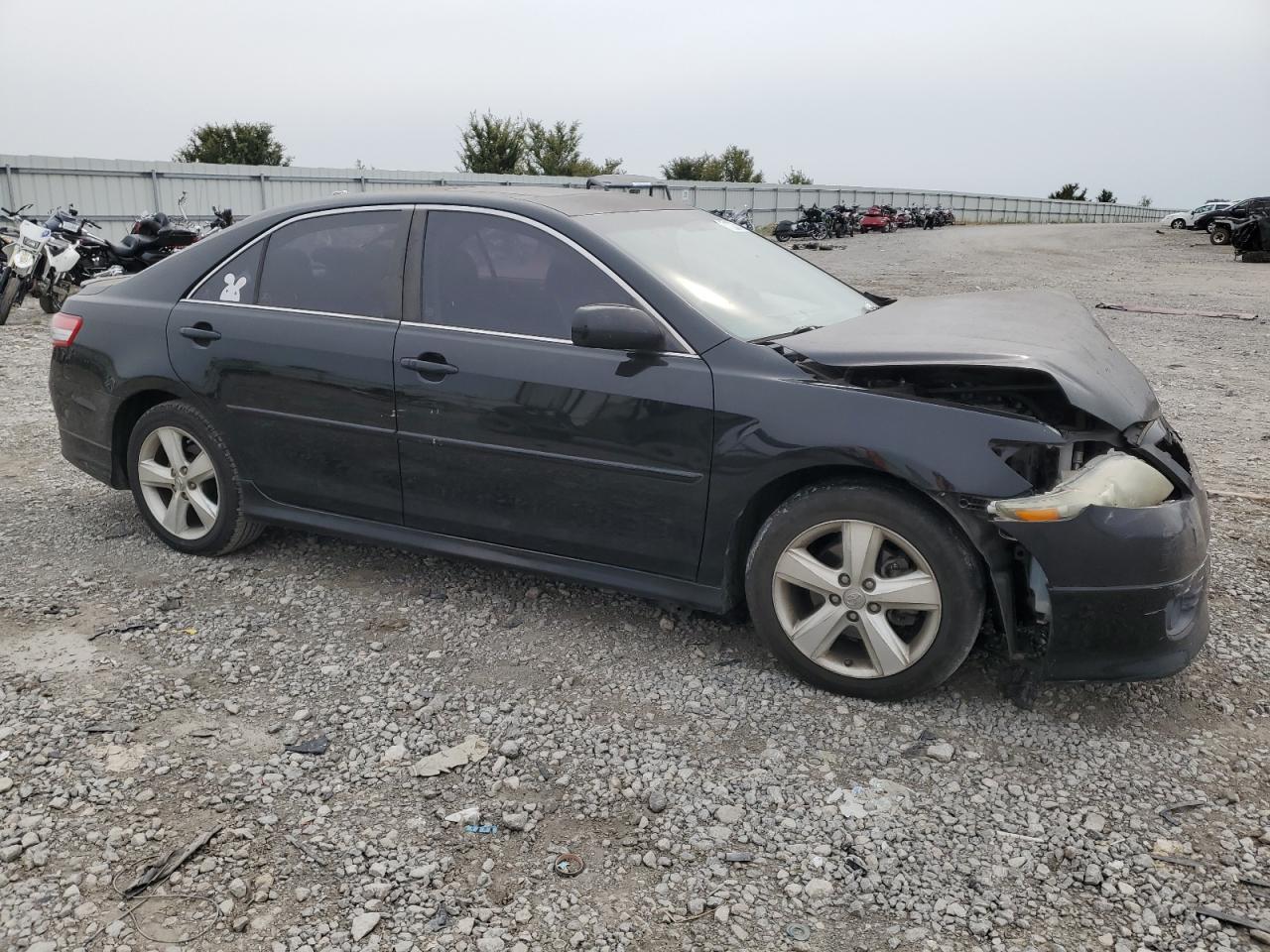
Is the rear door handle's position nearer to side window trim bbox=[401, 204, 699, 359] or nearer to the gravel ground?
side window trim bbox=[401, 204, 699, 359]

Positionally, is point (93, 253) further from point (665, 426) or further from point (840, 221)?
point (840, 221)

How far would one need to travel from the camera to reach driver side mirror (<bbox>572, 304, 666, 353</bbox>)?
3.54 metres

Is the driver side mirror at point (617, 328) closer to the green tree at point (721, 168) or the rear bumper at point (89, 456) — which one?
the rear bumper at point (89, 456)

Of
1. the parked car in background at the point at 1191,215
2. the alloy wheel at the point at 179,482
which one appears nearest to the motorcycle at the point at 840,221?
→ the parked car in background at the point at 1191,215

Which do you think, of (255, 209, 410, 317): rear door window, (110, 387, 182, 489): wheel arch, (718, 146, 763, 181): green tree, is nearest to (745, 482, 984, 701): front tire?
(255, 209, 410, 317): rear door window

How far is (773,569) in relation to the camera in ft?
11.5

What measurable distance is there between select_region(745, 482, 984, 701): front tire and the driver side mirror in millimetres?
Answer: 716

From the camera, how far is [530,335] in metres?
3.88

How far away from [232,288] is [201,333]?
0.24 m

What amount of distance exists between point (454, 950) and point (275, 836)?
69cm

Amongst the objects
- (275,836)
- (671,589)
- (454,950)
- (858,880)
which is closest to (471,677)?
(671,589)

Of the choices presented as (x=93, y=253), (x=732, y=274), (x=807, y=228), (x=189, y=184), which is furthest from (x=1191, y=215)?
(x=732, y=274)

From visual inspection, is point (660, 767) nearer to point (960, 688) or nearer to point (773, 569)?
point (773, 569)

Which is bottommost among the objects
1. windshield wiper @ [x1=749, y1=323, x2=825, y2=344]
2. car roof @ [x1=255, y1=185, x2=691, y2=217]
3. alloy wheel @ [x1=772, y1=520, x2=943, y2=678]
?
alloy wheel @ [x1=772, y1=520, x2=943, y2=678]
